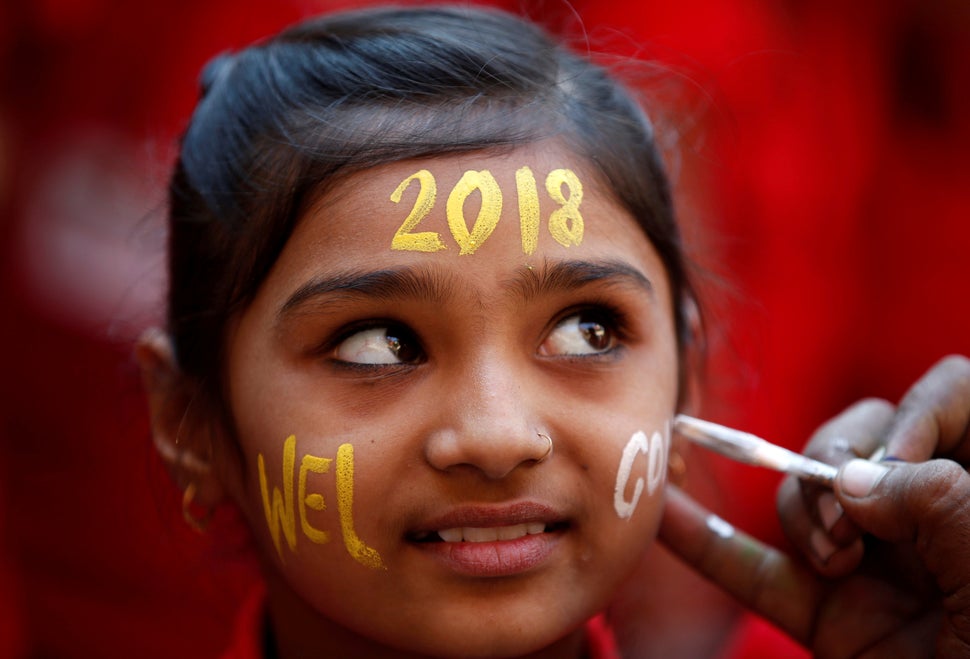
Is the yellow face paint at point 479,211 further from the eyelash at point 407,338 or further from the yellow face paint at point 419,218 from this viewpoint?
the eyelash at point 407,338

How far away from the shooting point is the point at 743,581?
5.11ft

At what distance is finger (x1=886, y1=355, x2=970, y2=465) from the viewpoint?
1372 mm

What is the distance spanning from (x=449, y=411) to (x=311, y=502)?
212 mm

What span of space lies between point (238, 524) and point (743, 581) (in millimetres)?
861

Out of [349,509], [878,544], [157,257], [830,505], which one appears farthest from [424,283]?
[157,257]

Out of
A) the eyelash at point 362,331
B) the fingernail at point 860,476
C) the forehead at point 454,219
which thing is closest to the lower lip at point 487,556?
the eyelash at point 362,331

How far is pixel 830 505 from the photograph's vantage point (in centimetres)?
139

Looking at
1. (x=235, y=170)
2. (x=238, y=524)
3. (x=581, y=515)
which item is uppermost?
(x=235, y=170)

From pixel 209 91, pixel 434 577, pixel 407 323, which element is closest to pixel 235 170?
pixel 209 91

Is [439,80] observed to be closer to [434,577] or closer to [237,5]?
[434,577]

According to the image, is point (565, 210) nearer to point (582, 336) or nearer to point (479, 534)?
point (582, 336)

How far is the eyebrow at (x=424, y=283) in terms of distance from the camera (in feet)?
3.97

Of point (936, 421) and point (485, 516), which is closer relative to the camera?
point (485, 516)

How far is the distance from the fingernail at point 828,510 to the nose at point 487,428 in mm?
458
